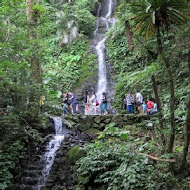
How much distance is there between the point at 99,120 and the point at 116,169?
4442mm

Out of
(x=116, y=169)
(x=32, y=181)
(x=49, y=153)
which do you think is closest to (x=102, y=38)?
(x=49, y=153)

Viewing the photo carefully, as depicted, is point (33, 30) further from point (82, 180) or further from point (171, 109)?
point (171, 109)

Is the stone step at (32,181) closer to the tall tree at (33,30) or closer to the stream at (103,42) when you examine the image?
the tall tree at (33,30)

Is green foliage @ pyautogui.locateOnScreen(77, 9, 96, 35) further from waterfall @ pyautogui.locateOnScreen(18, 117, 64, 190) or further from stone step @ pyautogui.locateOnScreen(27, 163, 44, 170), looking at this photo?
stone step @ pyautogui.locateOnScreen(27, 163, 44, 170)

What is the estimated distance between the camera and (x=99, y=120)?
1064 cm

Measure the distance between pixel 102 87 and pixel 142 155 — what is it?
36.4ft

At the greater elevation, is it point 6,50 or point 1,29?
point 1,29

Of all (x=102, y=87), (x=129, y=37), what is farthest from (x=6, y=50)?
(x=102, y=87)

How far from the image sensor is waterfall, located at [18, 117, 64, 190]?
739cm

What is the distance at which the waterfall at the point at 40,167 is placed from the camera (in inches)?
291

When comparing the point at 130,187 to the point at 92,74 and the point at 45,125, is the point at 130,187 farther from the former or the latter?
the point at 92,74

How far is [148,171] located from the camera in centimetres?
593

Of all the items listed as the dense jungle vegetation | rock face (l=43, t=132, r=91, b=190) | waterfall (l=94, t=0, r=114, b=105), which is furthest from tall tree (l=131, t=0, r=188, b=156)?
waterfall (l=94, t=0, r=114, b=105)

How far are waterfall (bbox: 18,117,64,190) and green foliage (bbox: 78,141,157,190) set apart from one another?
1423 mm
